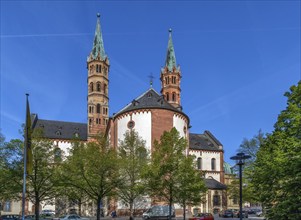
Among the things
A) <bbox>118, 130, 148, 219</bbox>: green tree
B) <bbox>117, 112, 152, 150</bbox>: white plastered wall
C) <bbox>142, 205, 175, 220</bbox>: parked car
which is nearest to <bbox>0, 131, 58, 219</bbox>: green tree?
<bbox>118, 130, 148, 219</bbox>: green tree

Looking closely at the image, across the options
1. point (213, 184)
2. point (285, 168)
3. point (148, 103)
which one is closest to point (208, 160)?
point (213, 184)

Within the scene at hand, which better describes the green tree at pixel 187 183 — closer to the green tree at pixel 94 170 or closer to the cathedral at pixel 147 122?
the green tree at pixel 94 170

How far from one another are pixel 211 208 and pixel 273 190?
170 feet

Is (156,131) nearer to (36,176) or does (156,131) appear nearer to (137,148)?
(137,148)

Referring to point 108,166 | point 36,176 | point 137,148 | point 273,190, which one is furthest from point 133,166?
point 273,190

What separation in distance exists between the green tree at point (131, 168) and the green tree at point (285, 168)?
15555mm

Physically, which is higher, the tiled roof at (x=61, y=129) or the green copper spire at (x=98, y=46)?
the green copper spire at (x=98, y=46)

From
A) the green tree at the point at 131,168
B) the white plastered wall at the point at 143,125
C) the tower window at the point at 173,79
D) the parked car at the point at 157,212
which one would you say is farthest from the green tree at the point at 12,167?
the tower window at the point at 173,79

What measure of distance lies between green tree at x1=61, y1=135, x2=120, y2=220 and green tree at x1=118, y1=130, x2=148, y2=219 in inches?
59.4

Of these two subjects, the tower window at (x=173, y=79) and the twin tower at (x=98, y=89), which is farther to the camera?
the tower window at (x=173, y=79)

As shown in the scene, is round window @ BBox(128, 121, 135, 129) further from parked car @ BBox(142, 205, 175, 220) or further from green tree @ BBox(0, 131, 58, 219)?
green tree @ BBox(0, 131, 58, 219)

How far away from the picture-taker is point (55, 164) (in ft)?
127

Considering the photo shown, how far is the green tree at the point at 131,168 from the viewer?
130ft

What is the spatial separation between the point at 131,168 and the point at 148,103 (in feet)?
71.5
